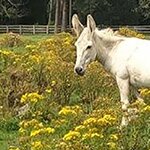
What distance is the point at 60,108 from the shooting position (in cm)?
1146

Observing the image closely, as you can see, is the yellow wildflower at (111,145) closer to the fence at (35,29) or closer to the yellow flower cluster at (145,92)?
the yellow flower cluster at (145,92)

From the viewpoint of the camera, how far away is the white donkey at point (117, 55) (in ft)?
31.4

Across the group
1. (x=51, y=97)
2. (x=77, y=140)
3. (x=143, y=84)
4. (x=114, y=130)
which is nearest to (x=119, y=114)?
(x=114, y=130)

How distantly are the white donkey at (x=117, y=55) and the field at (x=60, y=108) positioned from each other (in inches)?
12.0

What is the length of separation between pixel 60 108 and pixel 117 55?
199 cm

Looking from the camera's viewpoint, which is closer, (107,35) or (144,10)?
(107,35)

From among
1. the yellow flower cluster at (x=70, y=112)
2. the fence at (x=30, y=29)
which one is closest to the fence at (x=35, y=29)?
the fence at (x=30, y=29)

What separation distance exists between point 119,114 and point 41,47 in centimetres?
757

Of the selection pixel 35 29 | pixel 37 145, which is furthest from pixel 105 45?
pixel 35 29

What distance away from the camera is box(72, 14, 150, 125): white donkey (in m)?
9.57

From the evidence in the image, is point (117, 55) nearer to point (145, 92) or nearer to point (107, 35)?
point (107, 35)

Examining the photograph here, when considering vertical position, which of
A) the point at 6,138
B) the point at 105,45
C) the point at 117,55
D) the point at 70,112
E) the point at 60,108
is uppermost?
the point at 105,45

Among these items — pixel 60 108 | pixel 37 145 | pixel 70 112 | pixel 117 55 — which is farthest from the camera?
pixel 60 108

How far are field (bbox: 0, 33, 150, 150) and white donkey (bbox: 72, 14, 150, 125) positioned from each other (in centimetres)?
30
